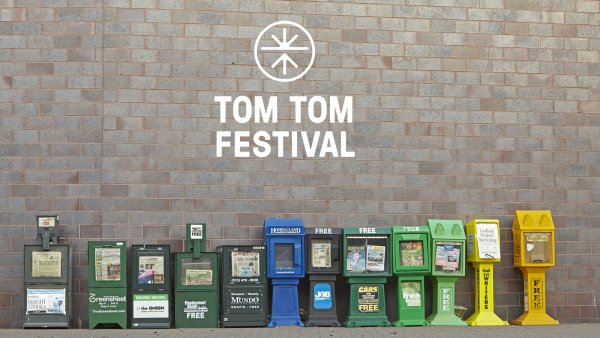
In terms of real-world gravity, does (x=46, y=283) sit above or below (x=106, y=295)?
above

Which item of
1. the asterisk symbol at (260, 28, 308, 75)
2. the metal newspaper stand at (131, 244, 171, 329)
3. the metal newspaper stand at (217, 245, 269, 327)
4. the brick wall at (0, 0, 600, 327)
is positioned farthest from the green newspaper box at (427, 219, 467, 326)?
the metal newspaper stand at (131, 244, 171, 329)

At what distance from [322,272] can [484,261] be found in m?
2.48

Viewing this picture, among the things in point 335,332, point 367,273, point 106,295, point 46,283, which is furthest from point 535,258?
point 46,283

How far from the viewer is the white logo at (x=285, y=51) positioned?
45.4 feet

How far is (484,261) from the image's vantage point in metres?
13.5

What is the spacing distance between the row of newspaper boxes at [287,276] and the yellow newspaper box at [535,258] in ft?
0.05

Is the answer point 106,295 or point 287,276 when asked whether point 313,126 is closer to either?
point 287,276

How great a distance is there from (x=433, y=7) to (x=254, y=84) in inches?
122

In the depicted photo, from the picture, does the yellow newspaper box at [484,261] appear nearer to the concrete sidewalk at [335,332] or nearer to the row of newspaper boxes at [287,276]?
the row of newspaper boxes at [287,276]

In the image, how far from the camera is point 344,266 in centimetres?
1321

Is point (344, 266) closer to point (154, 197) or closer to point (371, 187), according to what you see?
point (371, 187)

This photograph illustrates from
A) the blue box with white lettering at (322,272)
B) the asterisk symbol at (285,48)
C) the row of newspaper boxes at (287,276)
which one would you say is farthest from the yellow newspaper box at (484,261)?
the asterisk symbol at (285,48)

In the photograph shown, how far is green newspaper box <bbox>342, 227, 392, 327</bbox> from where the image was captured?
43.5 feet

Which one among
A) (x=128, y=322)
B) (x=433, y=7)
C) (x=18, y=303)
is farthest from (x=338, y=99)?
(x=18, y=303)
